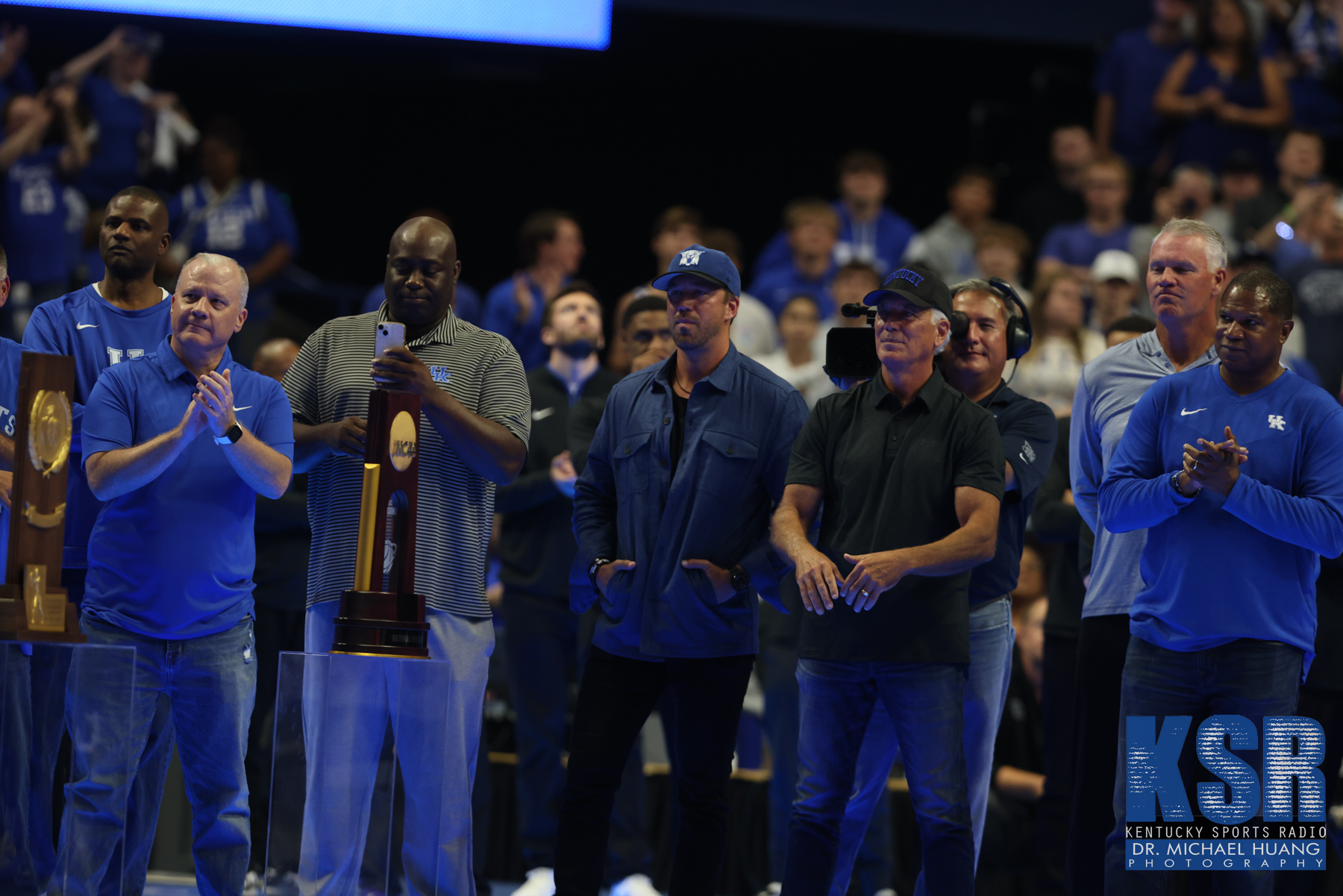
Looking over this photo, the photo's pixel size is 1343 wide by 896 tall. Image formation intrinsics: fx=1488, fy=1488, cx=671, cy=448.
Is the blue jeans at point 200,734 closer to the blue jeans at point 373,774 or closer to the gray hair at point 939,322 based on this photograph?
the blue jeans at point 373,774

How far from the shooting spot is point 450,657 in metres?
4.01

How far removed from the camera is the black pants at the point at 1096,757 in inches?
167

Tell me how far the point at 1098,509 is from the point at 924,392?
2.15 feet

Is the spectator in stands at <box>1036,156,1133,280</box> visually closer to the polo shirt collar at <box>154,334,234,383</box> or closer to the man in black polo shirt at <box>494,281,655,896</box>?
the man in black polo shirt at <box>494,281,655,896</box>

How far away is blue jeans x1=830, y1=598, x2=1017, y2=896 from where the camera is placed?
414 centimetres

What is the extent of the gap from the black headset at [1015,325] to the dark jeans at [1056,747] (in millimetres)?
1112

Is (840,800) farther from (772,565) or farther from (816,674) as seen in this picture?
(772,565)

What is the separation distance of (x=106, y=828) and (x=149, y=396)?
1143 mm

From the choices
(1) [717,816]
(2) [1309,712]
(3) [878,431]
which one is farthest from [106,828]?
(2) [1309,712]

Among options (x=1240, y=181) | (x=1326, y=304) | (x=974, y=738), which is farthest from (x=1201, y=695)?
(x=1240, y=181)

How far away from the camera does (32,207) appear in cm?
840

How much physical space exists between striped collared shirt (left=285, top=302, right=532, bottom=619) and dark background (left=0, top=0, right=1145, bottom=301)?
686cm

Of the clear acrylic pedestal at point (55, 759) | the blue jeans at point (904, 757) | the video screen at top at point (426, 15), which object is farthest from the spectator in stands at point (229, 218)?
the blue jeans at point (904, 757)

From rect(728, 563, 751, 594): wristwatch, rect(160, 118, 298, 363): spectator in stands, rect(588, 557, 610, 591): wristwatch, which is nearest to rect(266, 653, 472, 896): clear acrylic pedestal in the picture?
rect(588, 557, 610, 591): wristwatch
